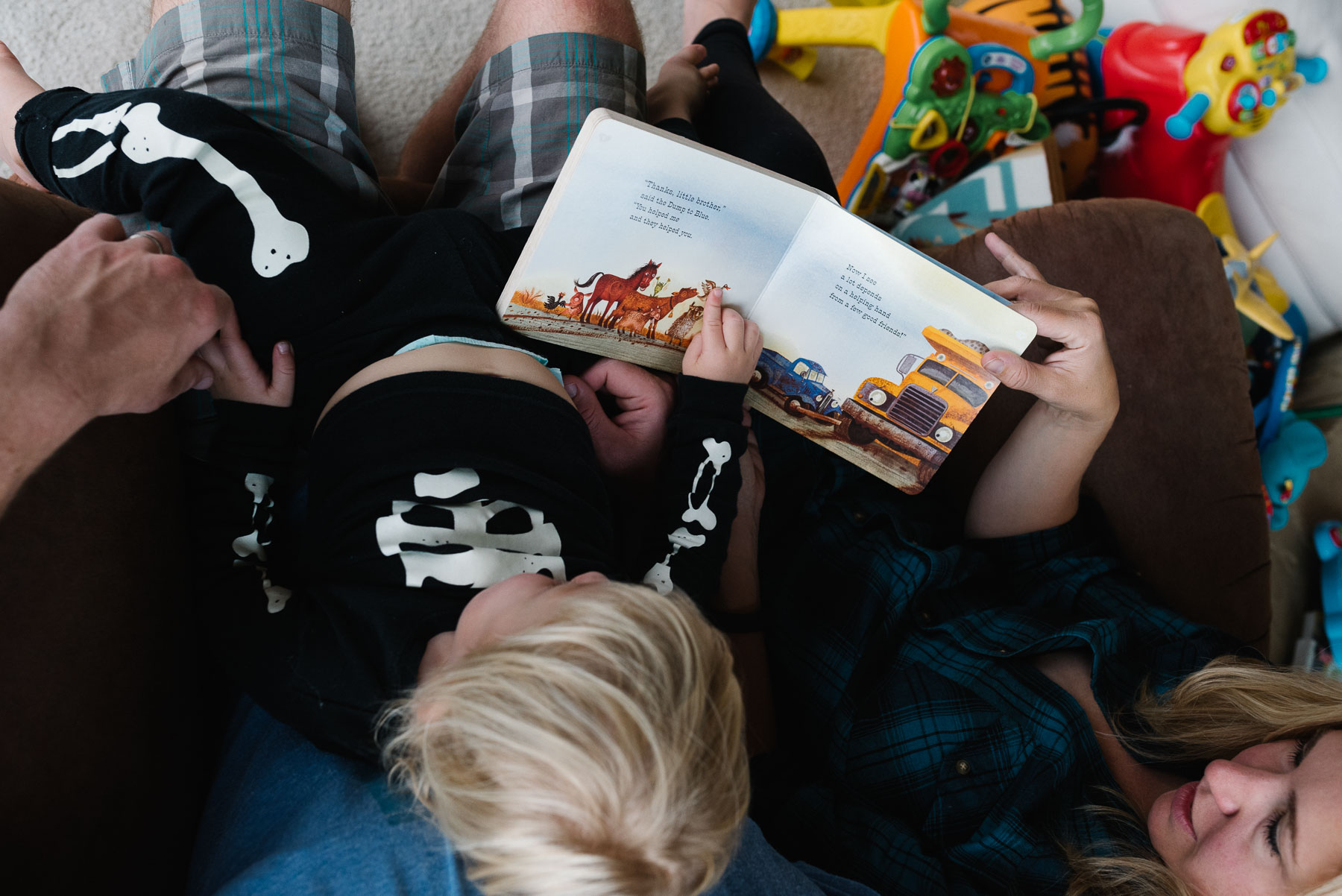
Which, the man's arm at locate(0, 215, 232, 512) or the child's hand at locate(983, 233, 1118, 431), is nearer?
the man's arm at locate(0, 215, 232, 512)

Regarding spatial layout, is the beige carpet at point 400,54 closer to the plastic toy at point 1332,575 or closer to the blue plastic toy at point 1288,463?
the blue plastic toy at point 1288,463

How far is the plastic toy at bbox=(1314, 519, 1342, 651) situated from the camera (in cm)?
136

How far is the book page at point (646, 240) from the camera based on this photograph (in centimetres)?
74

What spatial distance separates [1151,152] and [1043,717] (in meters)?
1.16

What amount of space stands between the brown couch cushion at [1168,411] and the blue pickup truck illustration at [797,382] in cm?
28

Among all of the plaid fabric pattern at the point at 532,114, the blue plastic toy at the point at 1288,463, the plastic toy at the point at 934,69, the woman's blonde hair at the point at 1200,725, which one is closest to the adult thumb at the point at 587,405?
the plaid fabric pattern at the point at 532,114

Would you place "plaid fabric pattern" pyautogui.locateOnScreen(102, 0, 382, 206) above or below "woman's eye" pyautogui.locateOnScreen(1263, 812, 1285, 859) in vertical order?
above

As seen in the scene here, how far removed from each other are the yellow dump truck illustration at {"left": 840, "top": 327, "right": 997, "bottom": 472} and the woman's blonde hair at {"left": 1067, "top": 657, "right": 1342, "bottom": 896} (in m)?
0.33

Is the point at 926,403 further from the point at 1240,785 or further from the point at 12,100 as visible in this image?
the point at 12,100

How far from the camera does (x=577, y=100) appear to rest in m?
1.00

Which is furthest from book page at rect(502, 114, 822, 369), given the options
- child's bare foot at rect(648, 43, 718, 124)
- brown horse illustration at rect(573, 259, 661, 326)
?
child's bare foot at rect(648, 43, 718, 124)

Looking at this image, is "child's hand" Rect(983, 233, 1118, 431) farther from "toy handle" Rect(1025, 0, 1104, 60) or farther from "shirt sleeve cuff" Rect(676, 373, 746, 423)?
"toy handle" Rect(1025, 0, 1104, 60)

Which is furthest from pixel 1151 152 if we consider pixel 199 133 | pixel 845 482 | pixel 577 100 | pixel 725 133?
pixel 199 133

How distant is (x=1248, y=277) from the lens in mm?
1449
